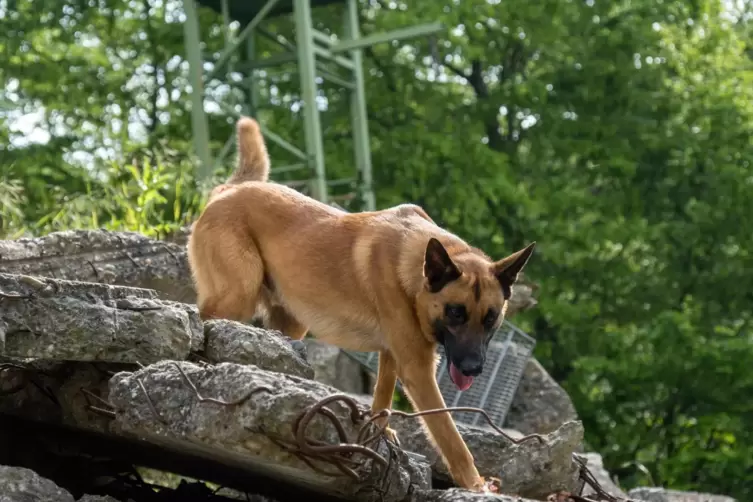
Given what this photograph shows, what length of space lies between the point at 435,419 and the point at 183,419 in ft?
4.30

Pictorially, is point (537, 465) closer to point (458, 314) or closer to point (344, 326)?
point (458, 314)

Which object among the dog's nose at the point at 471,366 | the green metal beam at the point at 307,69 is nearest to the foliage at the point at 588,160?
the green metal beam at the point at 307,69

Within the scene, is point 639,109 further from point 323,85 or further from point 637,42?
point 323,85

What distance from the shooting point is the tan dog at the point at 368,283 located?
450 cm

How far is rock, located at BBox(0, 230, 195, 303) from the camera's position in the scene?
552 cm

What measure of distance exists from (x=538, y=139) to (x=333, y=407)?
13.2 meters

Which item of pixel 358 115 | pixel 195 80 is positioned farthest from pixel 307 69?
pixel 358 115

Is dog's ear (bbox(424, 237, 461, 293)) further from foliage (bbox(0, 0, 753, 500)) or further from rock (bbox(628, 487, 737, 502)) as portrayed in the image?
foliage (bbox(0, 0, 753, 500))

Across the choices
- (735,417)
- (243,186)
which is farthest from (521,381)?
(243,186)

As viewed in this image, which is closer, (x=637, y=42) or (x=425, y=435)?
(x=425, y=435)

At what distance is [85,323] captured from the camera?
150 inches

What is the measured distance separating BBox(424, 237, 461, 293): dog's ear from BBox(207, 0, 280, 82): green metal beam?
8209 millimetres

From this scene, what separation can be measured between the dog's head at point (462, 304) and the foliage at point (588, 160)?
916cm

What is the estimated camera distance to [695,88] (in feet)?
51.8
